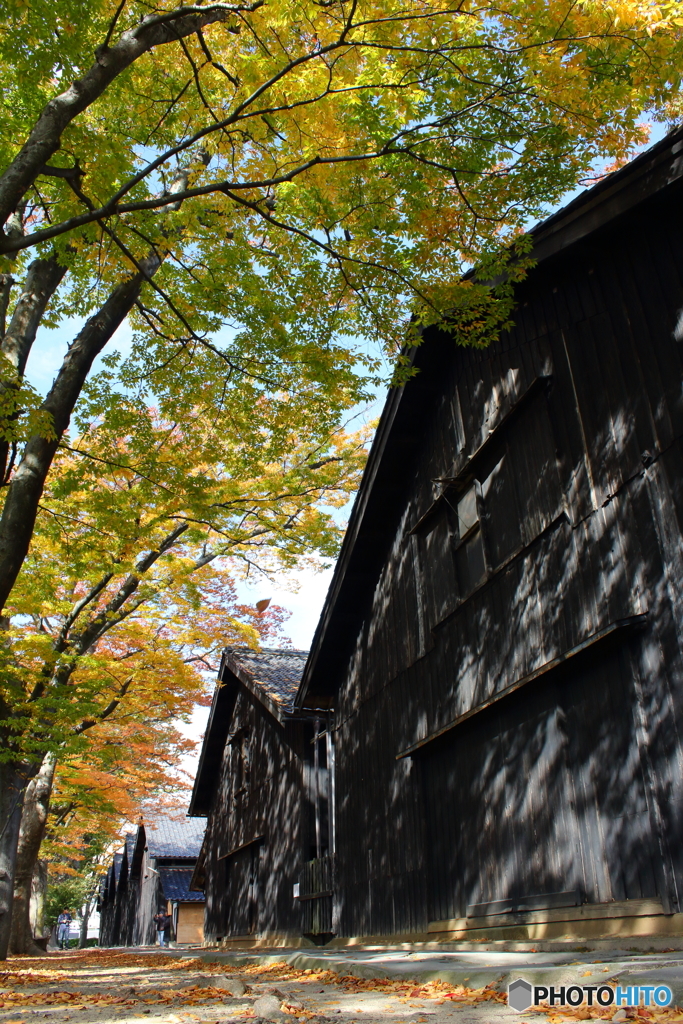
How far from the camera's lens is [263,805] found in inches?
704

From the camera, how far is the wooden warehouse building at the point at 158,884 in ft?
113

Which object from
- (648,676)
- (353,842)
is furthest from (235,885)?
(648,676)

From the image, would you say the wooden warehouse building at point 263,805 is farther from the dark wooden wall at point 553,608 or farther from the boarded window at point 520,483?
the boarded window at point 520,483

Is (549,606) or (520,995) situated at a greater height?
(549,606)

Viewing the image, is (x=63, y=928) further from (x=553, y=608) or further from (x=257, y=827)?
(x=553, y=608)

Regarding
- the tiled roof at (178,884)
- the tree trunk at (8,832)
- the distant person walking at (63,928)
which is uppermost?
the tree trunk at (8,832)

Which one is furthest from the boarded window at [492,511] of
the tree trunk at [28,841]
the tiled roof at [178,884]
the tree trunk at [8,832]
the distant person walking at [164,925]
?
the distant person walking at [164,925]

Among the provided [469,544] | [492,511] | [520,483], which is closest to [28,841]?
[469,544]

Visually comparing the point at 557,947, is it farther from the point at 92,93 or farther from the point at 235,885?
the point at 235,885

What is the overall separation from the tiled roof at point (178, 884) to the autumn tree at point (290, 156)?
30.9 meters

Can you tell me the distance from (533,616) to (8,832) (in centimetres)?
1161

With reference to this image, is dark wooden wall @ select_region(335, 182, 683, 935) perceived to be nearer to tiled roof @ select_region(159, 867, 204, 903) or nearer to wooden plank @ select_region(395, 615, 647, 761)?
wooden plank @ select_region(395, 615, 647, 761)

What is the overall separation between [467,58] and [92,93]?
11.4ft

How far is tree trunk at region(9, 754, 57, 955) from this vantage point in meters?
18.6
